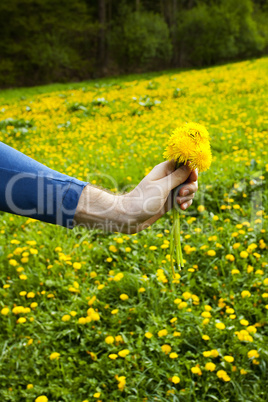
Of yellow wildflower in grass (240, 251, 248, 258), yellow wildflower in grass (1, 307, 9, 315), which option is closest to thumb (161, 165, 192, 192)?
yellow wildflower in grass (240, 251, 248, 258)

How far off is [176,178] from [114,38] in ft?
72.5

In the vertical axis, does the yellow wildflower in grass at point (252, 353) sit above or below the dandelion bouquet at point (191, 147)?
below

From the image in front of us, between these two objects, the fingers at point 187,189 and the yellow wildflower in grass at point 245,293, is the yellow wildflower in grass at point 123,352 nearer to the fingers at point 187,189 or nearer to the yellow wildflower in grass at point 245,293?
the yellow wildflower in grass at point 245,293

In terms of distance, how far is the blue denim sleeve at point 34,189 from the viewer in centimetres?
100

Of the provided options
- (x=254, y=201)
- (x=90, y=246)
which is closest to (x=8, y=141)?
(x=90, y=246)

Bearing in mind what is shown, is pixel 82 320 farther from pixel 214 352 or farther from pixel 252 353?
pixel 252 353

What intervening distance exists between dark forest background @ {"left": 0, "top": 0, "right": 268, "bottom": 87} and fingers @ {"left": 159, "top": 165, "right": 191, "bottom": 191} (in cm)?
2081

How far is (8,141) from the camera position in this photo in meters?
6.28

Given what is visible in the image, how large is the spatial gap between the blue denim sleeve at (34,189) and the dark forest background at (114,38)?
20853 millimetres

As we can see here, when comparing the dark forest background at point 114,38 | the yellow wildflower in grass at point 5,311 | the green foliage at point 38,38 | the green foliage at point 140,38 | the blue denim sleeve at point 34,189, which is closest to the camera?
the blue denim sleeve at point 34,189

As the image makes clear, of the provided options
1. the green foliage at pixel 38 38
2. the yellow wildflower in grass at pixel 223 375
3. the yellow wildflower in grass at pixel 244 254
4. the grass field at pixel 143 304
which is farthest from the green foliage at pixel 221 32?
the yellow wildflower in grass at pixel 223 375

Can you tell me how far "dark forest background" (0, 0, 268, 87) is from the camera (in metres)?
20.0

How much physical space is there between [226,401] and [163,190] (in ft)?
3.76

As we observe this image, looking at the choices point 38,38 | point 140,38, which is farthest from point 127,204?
point 38,38
